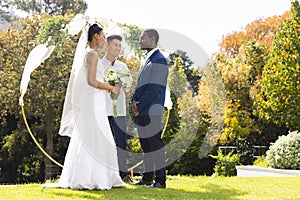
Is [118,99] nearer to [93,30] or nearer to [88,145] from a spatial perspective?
[88,145]

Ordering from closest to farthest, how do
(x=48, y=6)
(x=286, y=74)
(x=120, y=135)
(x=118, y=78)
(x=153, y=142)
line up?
1. (x=153, y=142)
2. (x=118, y=78)
3. (x=120, y=135)
4. (x=286, y=74)
5. (x=48, y=6)

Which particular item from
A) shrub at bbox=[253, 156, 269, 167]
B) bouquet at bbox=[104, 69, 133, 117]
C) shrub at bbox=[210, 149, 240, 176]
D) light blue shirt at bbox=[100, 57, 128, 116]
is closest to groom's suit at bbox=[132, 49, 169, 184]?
bouquet at bbox=[104, 69, 133, 117]

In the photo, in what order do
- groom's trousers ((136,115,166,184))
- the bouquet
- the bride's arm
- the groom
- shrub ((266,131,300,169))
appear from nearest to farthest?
1. the bride's arm
2. groom's trousers ((136,115,166,184))
3. the bouquet
4. the groom
5. shrub ((266,131,300,169))

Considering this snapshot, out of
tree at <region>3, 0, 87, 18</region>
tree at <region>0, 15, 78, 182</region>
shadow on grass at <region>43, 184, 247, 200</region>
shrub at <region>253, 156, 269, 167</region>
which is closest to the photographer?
shadow on grass at <region>43, 184, 247, 200</region>

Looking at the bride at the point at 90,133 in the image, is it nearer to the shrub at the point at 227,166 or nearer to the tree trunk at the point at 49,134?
the shrub at the point at 227,166

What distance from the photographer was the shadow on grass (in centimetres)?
507

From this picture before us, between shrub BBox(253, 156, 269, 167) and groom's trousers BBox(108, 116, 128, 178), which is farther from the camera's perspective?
shrub BBox(253, 156, 269, 167)

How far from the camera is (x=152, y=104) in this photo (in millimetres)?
5691

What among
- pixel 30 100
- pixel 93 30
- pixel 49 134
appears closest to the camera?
pixel 93 30

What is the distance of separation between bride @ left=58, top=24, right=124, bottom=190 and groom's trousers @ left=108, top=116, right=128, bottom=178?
700mm

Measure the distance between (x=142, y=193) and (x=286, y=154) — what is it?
19.7 ft

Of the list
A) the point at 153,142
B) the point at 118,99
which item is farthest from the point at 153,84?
the point at 118,99

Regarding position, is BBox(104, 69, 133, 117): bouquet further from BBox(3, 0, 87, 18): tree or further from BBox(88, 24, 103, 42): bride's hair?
BBox(3, 0, 87, 18): tree

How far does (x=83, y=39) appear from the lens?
6.07m
